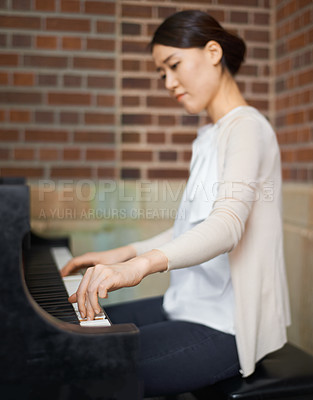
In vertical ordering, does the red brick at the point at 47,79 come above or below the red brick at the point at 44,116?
above

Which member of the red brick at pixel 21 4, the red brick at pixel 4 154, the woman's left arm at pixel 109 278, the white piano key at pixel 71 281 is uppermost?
the red brick at pixel 21 4

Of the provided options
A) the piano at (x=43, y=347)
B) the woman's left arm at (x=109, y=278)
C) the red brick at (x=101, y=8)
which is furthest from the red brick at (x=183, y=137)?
the piano at (x=43, y=347)

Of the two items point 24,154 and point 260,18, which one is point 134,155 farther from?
point 260,18

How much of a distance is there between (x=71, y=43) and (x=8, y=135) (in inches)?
21.8

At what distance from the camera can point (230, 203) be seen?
3.51ft

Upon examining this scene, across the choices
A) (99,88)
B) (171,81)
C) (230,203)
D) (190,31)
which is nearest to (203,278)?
Answer: (230,203)

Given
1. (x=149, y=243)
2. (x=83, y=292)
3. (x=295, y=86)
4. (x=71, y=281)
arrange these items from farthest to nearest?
(x=295, y=86) → (x=149, y=243) → (x=71, y=281) → (x=83, y=292)

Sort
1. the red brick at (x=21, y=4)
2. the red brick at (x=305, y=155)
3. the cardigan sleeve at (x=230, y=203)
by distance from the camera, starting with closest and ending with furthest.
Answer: the cardigan sleeve at (x=230, y=203), the red brick at (x=305, y=155), the red brick at (x=21, y=4)

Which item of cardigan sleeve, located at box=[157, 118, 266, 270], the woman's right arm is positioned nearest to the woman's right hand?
the woman's right arm

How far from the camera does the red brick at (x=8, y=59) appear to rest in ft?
7.54

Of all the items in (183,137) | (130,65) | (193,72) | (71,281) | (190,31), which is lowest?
(71,281)

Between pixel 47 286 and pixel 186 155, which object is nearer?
pixel 47 286

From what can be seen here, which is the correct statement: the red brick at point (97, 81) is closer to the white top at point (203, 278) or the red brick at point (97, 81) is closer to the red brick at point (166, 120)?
the red brick at point (166, 120)

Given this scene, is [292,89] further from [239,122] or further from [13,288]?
[13,288]
